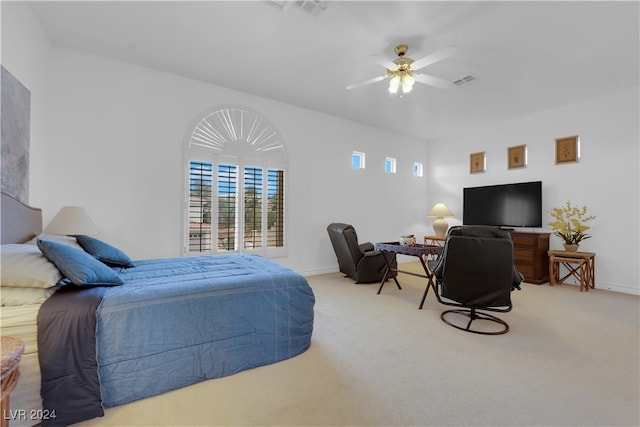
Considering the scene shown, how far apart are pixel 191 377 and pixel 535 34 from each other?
4.26 meters

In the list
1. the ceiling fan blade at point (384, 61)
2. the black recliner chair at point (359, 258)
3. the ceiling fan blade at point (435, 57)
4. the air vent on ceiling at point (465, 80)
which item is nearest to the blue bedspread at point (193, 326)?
the black recliner chair at point (359, 258)

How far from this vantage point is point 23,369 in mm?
1385

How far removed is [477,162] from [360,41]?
4.29 meters

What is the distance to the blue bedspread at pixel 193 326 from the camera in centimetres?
162

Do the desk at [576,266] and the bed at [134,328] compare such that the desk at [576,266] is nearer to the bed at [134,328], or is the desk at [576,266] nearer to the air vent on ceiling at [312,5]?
the bed at [134,328]

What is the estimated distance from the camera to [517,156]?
5402mm

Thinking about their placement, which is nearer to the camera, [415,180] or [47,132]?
[47,132]

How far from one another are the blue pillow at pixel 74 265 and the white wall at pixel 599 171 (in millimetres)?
6255

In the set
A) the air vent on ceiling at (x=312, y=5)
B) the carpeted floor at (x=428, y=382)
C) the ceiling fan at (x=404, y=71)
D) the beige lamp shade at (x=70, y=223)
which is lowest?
the carpeted floor at (x=428, y=382)

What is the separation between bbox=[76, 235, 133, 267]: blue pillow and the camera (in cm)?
242

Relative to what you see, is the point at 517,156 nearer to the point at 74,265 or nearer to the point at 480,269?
the point at 480,269

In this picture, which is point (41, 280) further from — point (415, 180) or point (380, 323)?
point (415, 180)

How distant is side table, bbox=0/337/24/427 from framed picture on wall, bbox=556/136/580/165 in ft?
21.7

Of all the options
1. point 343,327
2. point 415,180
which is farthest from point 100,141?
point 415,180
